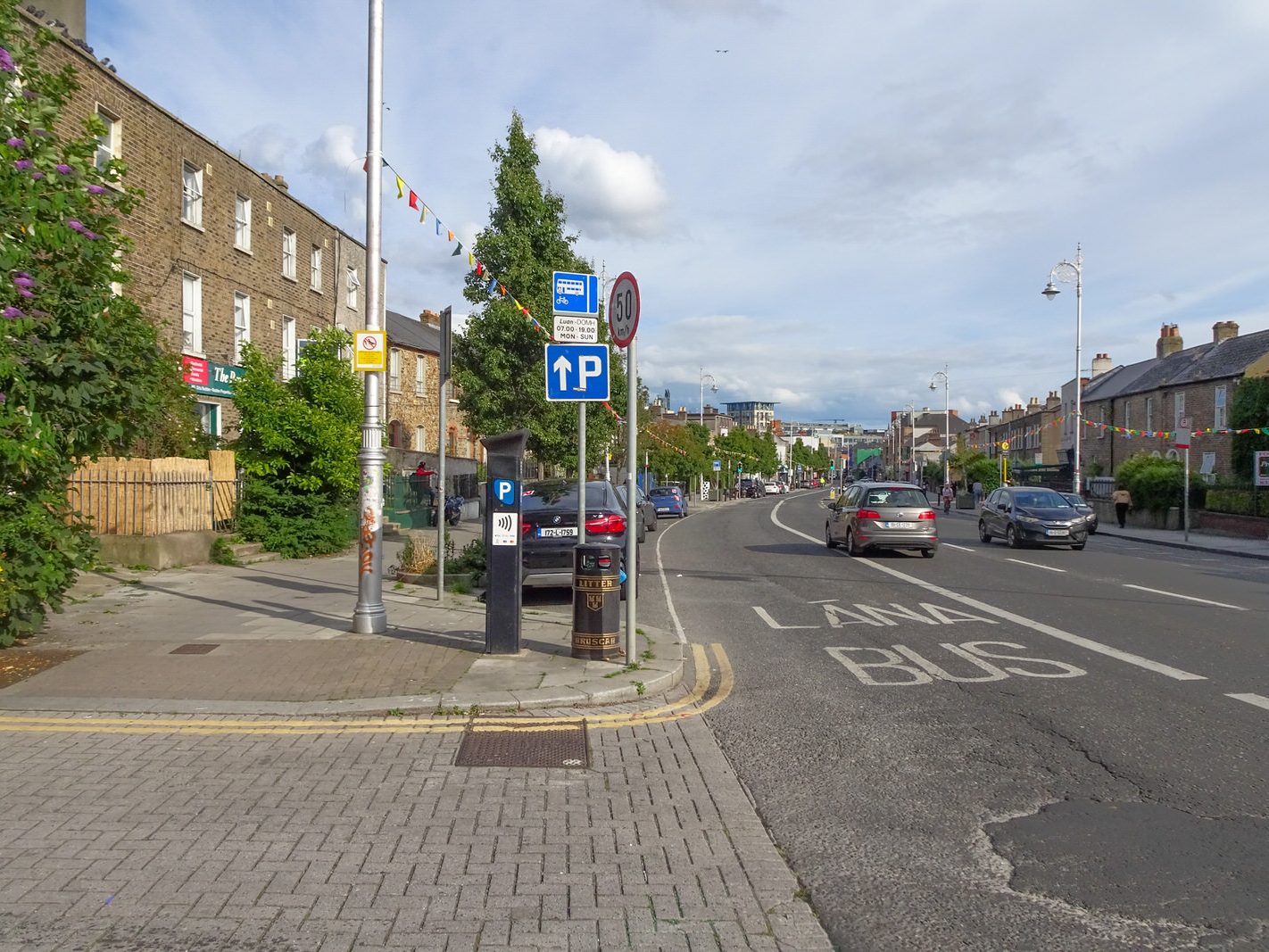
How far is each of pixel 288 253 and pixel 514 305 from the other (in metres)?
6.41

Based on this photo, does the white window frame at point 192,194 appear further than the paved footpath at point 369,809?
Yes

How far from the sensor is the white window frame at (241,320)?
76.5 feet

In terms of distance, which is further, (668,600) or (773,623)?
(668,600)

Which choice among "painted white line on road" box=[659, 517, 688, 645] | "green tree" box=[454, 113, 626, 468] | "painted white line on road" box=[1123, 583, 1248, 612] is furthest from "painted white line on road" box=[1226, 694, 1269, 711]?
"green tree" box=[454, 113, 626, 468]

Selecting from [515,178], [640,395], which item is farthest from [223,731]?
[640,395]

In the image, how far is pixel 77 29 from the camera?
67.0 feet

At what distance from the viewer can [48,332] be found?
25.3ft

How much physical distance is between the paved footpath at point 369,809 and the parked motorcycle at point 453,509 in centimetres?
2042

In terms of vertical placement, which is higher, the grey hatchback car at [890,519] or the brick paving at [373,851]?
the grey hatchback car at [890,519]

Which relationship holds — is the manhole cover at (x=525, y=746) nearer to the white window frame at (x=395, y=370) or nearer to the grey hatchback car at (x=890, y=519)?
the grey hatchback car at (x=890, y=519)

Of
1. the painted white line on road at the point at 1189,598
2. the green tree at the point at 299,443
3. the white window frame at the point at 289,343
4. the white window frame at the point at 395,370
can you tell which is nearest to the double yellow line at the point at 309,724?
the painted white line on road at the point at 1189,598

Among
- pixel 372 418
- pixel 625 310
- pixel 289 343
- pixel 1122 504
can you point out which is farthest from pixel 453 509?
pixel 1122 504

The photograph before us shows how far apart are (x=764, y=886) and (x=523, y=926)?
101 centimetres

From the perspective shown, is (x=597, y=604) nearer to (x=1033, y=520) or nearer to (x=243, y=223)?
(x=1033, y=520)
